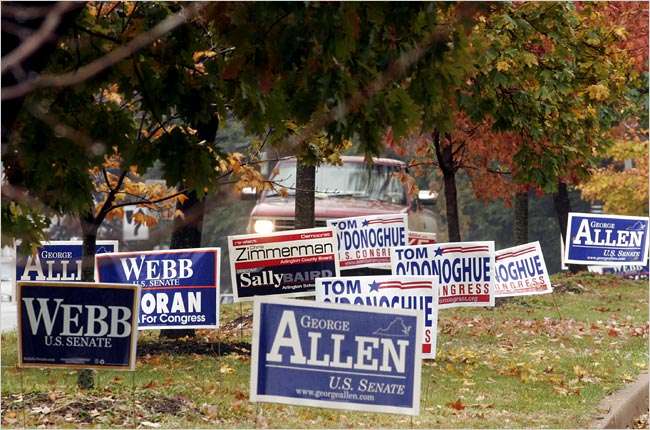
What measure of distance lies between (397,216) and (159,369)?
5.62m

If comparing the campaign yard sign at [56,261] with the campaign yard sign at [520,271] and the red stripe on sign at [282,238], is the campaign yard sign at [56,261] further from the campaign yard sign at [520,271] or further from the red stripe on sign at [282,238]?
the campaign yard sign at [520,271]

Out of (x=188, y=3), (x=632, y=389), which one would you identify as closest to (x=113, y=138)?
(x=188, y=3)

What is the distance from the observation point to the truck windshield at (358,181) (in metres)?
24.1

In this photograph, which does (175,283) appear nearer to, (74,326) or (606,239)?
(74,326)

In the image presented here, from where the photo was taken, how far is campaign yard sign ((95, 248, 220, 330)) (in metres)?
13.5

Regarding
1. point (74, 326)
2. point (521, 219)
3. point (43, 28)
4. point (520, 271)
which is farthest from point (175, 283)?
point (521, 219)

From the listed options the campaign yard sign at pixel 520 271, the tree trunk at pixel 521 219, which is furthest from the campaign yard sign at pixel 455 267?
the tree trunk at pixel 521 219

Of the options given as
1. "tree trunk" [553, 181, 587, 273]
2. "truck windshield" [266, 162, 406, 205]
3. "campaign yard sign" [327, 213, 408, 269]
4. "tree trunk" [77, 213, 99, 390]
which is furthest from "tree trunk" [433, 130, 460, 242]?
"tree trunk" [553, 181, 587, 273]

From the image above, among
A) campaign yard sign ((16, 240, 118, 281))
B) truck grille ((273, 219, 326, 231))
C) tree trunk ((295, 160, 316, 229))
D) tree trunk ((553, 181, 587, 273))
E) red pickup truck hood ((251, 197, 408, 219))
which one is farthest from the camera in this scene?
tree trunk ((553, 181, 587, 273))

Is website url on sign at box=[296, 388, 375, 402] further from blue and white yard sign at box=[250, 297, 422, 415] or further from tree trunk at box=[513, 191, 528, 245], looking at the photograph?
tree trunk at box=[513, 191, 528, 245]

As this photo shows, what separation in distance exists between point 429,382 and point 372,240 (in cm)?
561

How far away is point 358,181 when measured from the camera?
24.4m

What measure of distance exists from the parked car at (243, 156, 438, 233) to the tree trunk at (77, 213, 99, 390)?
10603mm

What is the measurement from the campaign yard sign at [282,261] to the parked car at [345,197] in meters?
8.47
